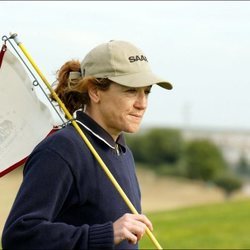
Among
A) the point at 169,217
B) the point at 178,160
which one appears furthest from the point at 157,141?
the point at 169,217

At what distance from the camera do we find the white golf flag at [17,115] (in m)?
3.73

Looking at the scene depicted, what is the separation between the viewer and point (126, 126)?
346 centimetres

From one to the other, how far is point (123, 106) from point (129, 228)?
54 cm

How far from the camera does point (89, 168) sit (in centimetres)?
333

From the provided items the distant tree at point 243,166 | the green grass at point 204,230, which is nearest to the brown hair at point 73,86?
the green grass at point 204,230

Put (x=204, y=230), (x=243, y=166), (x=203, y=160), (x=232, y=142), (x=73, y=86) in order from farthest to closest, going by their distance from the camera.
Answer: (x=232, y=142) → (x=243, y=166) → (x=203, y=160) → (x=204, y=230) → (x=73, y=86)

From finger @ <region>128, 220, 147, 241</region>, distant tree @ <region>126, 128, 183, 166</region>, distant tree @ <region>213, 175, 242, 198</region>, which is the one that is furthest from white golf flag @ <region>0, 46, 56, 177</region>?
distant tree @ <region>126, 128, 183, 166</region>

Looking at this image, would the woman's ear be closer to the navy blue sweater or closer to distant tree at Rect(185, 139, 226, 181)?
the navy blue sweater

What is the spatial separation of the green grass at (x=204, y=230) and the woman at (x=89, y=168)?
6864 millimetres

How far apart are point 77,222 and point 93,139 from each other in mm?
379

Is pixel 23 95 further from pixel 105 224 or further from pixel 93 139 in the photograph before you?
pixel 105 224

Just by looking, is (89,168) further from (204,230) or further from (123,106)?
(204,230)

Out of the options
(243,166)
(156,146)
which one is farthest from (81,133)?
(243,166)

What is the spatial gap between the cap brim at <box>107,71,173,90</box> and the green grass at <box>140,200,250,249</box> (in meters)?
7.00
